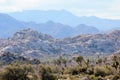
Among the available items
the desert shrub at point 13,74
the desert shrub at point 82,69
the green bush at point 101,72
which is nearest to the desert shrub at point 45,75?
the desert shrub at point 13,74

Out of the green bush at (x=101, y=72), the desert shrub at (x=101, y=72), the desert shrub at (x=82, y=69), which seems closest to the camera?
the green bush at (x=101, y=72)

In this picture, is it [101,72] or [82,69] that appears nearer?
[101,72]

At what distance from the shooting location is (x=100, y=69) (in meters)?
162

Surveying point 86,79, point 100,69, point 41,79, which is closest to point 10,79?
point 41,79

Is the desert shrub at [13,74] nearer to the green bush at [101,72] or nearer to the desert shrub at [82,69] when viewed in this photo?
the green bush at [101,72]

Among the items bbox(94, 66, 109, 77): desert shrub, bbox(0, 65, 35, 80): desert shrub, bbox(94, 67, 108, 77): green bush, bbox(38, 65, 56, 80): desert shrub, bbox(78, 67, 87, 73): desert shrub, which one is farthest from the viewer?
bbox(78, 67, 87, 73): desert shrub

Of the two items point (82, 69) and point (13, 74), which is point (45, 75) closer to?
point (13, 74)

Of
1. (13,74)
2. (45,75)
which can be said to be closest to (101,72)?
(45,75)

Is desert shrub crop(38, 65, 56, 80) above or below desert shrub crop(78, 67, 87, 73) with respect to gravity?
above

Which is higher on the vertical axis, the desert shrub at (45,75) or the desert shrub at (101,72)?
the desert shrub at (45,75)

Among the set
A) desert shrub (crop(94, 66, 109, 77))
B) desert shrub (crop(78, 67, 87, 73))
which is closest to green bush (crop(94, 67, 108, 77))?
desert shrub (crop(94, 66, 109, 77))

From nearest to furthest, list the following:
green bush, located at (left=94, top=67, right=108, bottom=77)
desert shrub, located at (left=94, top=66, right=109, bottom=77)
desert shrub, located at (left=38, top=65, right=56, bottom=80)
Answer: desert shrub, located at (left=38, top=65, right=56, bottom=80), green bush, located at (left=94, top=67, right=108, bottom=77), desert shrub, located at (left=94, top=66, right=109, bottom=77)

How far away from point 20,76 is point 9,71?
4745 mm

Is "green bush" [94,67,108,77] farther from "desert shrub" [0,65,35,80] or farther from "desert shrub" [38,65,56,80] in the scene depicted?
"desert shrub" [0,65,35,80]
